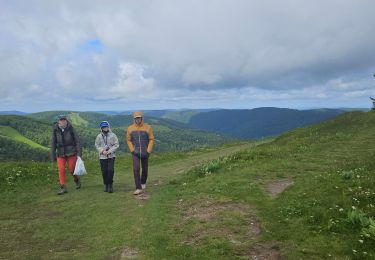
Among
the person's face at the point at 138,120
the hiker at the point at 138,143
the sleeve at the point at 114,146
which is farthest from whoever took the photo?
the sleeve at the point at 114,146

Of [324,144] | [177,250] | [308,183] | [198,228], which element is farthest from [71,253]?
[324,144]

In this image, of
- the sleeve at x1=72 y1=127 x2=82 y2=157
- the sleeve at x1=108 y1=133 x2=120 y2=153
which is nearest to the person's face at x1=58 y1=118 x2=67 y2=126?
the sleeve at x1=72 y1=127 x2=82 y2=157

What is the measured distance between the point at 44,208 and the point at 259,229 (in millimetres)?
10143

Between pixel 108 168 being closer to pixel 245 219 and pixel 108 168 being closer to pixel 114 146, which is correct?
pixel 114 146

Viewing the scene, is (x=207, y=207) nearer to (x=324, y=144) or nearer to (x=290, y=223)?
(x=290, y=223)

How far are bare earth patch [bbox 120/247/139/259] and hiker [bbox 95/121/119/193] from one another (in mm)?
8825

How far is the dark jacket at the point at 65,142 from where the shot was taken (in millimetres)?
19984

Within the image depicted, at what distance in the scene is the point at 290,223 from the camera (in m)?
12.0

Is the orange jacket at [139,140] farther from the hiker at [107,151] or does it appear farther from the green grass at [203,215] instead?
the green grass at [203,215]

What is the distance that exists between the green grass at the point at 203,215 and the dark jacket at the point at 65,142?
2.23 m

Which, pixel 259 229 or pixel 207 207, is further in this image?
pixel 207 207

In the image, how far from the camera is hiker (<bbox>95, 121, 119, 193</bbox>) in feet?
64.7

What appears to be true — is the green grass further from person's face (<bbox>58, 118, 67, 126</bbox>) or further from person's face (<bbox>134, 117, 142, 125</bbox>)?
person's face (<bbox>58, 118, 67, 126</bbox>)

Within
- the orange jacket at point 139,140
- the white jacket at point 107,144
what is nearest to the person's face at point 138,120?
the orange jacket at point 139,140
